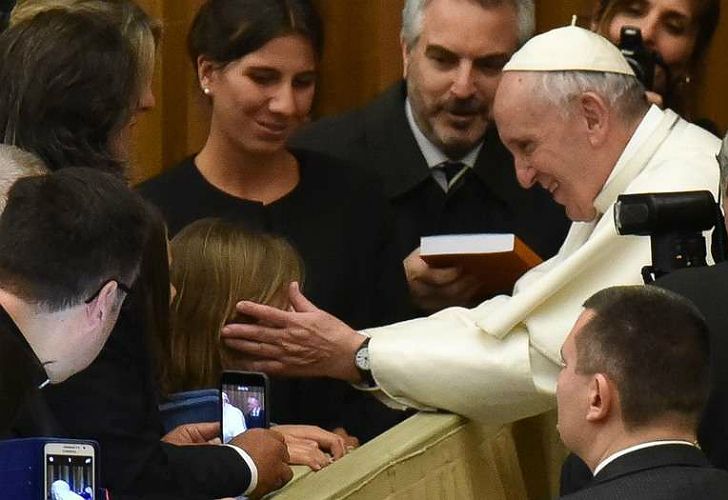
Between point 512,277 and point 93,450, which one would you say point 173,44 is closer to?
point 512,277

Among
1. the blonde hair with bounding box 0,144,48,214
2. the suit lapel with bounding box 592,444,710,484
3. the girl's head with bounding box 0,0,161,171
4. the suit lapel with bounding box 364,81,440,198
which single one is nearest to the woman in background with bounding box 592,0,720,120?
the suit lapel with bounding box 364,81,440,198

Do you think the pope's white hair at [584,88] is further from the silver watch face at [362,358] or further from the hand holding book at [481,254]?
the silver watch face at [362,358]

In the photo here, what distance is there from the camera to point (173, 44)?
675 cm

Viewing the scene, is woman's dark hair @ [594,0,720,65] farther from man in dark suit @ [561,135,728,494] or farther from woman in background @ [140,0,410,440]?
man in dark suit @ [561,135,728,494]

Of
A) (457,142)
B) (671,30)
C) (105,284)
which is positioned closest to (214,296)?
(105,284)

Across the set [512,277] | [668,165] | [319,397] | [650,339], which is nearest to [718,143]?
[668,165]

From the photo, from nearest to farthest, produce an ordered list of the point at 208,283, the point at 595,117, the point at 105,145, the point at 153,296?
the point at 153,296 → the point at 105,145 → the point at 208,283 → the point at 595,117

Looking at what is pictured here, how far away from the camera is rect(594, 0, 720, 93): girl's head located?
17.2 ft

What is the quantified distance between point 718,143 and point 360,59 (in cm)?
252

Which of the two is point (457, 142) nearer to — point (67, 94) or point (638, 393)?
point (67, 94)

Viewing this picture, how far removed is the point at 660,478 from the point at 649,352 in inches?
8.5

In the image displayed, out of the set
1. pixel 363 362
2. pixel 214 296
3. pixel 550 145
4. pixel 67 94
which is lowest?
pixel 363 362

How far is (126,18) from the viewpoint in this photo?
13.0 feet

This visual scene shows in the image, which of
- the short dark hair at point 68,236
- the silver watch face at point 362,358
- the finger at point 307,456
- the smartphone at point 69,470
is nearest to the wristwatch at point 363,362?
the silver watch face at point 362,358
